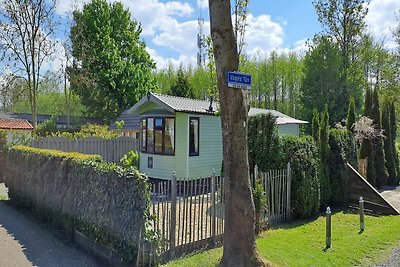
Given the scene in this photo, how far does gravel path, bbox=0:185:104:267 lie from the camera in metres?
5.65

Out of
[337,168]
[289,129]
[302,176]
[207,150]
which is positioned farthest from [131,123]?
[302,176]

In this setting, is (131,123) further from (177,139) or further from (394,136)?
(394,136)

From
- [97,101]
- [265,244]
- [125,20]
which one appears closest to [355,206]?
[265,244]

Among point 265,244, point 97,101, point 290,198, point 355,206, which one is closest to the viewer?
point 265,244

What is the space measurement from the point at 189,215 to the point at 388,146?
13219mm

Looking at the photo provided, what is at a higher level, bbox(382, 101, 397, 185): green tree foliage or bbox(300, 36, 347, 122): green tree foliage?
bbox(300, 36, 347, 122): green tree foliage

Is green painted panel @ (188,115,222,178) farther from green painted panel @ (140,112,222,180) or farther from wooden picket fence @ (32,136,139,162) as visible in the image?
wooden picket fence @ (32,136,139,162)

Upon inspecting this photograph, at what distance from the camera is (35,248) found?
6.30m

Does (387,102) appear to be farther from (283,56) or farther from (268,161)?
(283,56)

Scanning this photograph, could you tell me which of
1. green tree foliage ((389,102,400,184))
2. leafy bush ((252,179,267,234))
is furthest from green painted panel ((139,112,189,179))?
green tree foliage ((389,102,400,184))

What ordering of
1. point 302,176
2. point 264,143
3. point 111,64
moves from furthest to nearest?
point 111,64
point 264,143
point 302,176

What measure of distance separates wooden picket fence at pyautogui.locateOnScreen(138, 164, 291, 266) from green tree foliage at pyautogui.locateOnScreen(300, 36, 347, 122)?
725 inches

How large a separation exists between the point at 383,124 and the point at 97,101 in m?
23.0

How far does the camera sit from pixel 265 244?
6.32 m
